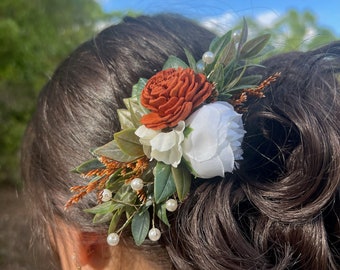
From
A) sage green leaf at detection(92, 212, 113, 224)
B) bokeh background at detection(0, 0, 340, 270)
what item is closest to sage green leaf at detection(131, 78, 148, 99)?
sage green leaf at detection(92, 212, 113, 224)

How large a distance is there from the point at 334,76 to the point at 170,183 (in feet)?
1.16

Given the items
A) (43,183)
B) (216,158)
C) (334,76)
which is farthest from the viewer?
(43,183)

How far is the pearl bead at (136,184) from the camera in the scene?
2.67 feet

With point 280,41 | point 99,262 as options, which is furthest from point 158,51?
point 99,262

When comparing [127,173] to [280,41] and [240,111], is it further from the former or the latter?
[280,41]

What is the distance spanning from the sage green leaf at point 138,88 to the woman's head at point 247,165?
52 mm

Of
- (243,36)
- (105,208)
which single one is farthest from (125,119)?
(243,36)

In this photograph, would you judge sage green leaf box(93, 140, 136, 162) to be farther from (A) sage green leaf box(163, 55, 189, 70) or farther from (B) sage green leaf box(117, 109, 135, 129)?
(A) sage green leaf box(163, 55, 189, 70)

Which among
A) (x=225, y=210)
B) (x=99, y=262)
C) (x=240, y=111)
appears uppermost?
(x=240, y=111)

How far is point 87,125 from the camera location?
36.5 inches

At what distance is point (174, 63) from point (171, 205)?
0.25m

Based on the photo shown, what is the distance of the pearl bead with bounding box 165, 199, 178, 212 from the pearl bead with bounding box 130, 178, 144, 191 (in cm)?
5

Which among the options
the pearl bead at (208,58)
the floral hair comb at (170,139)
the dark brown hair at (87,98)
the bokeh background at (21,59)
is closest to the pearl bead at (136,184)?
the floral hair comb at (170,139)

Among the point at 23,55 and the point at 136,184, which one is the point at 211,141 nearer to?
the point at 136,184
